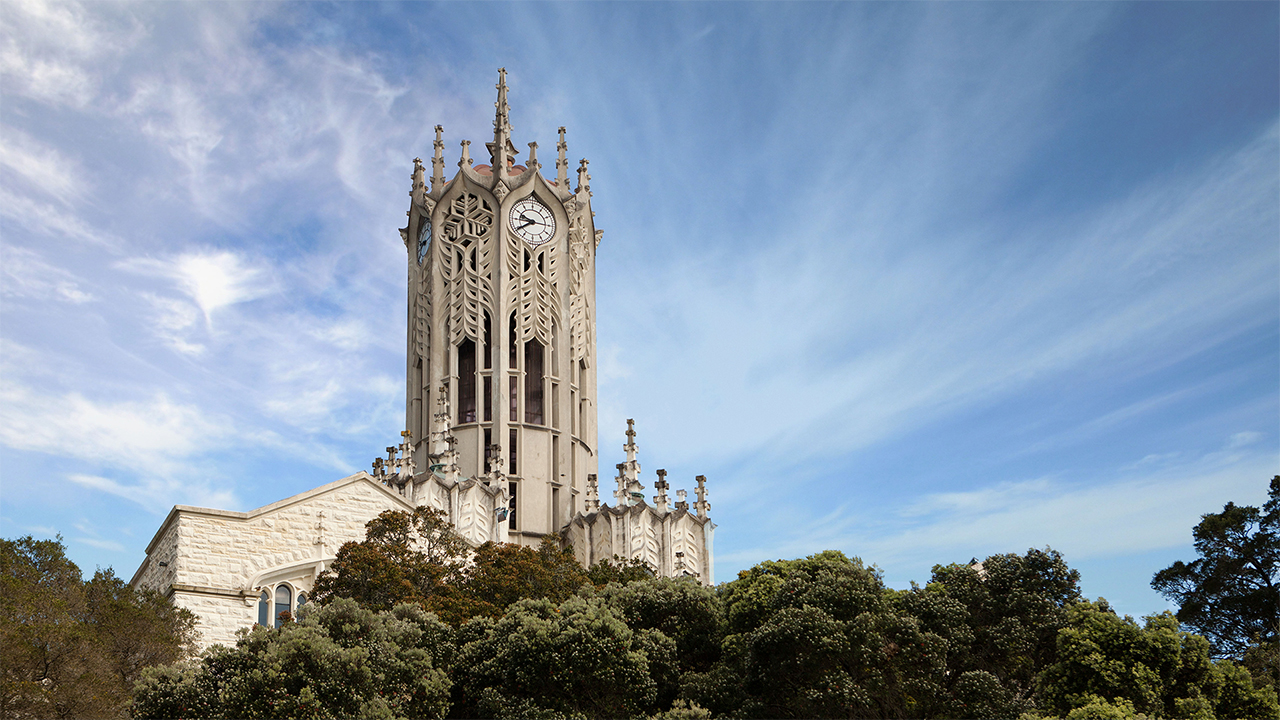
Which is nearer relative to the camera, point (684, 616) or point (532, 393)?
point (684, 616)

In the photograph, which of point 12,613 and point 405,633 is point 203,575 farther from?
point 405,633

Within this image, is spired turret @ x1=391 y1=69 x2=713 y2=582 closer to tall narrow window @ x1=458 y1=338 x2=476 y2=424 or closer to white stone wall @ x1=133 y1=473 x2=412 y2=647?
tall narrow window @ x1=458 y1=338 x2=476 y2=424

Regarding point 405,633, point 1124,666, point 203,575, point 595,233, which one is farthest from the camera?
point 595,233

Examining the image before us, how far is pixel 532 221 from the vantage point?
208 ft

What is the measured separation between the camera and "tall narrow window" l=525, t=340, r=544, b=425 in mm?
61312

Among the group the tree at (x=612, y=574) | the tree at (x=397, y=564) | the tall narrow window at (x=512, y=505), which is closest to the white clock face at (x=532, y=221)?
the tall narrow window at (x=512, y=505)

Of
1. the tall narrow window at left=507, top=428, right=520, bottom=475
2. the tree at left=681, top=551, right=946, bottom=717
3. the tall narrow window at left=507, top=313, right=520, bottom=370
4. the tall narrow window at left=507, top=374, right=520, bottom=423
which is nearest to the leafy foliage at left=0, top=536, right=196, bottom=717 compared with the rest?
the tree at left=681, top=551, right=946, bottom=717

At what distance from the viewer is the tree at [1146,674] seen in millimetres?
24000

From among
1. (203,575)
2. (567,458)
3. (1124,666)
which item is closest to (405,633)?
(203,575)

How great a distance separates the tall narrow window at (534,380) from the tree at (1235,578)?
104 feet

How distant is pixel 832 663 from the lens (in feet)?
84.0

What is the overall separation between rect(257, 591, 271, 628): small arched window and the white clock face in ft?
108

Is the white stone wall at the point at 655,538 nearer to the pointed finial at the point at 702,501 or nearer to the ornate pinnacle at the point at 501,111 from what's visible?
the pointed finial at the point at 702,501

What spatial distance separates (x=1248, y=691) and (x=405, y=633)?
1835 cm
